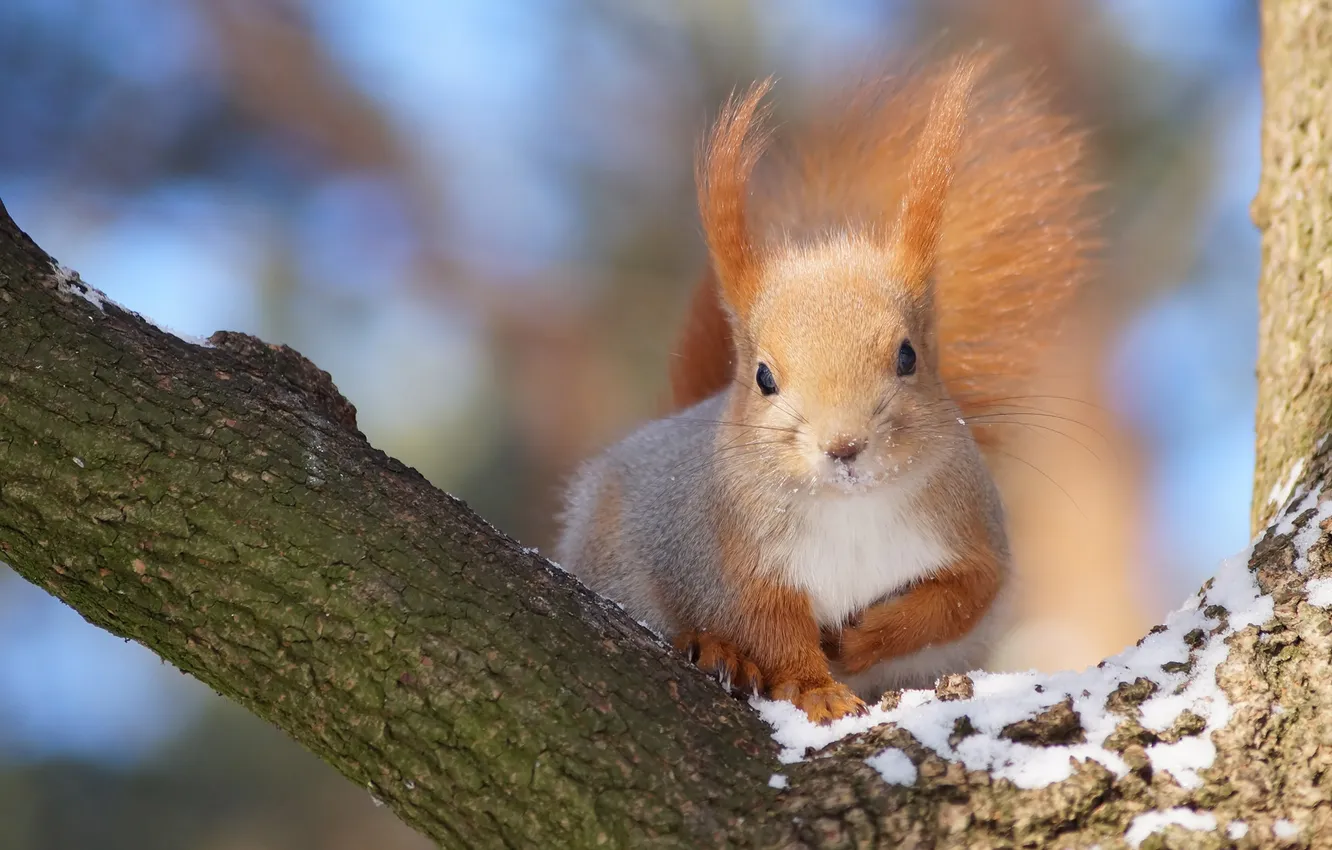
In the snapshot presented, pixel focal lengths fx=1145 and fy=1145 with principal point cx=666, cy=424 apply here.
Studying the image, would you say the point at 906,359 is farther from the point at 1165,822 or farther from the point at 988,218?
the point at 1165,822

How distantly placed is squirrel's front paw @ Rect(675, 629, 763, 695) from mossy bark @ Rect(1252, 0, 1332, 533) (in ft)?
3.19

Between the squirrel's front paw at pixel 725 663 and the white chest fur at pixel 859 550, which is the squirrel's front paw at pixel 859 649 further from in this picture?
the squirrel's front paw at pixel 725 663

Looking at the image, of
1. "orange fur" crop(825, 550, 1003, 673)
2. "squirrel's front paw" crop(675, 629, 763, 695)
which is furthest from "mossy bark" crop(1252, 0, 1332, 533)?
"squirrel's front paw" crop(675, 629, 763, 695)

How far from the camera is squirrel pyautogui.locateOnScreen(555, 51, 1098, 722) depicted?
2025mm

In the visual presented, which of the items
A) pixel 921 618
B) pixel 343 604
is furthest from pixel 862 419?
pixel 343 604

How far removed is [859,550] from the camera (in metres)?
2.10

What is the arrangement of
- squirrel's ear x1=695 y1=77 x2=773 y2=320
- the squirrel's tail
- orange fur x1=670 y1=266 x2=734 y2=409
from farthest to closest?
orange fur x1=670 y1=266 x2=734 y2=409 < the squirrel's tail < squirrel's ear x1=695 y1=77 x2=773 y2=320

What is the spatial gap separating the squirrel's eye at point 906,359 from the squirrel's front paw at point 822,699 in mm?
578

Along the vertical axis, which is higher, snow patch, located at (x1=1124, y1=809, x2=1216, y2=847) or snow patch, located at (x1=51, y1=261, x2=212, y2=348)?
snow patch, located at (x1=51, y1=261, x2=212, y2=348)

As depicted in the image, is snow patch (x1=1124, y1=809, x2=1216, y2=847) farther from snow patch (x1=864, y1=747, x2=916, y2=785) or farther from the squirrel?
the squirrel

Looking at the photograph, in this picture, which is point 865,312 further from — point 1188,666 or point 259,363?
point 259,363

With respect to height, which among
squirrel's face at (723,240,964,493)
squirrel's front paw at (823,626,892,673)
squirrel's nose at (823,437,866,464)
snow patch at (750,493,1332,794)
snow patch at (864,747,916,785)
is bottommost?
snow patch at (864,747,916,785)

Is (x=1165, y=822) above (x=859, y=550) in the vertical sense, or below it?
below

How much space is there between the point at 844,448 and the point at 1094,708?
0.54 meters
